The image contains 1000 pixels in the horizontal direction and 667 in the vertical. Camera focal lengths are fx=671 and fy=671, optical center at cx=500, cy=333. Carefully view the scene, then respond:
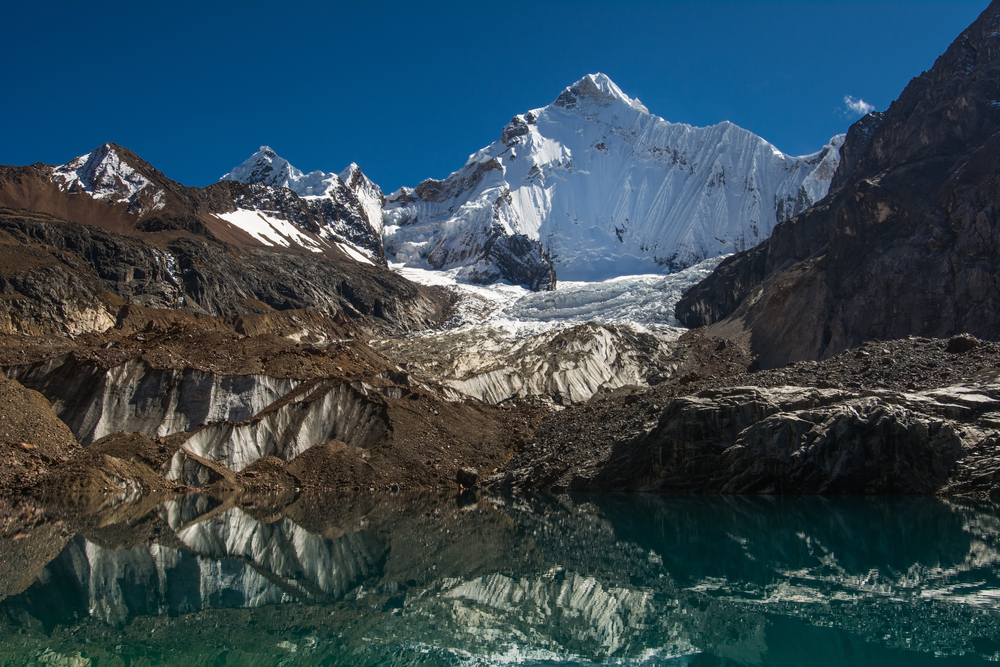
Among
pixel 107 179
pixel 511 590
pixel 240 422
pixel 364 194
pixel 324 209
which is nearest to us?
pixel 511 590

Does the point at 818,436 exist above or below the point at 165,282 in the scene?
below

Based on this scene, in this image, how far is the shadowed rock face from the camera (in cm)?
4922

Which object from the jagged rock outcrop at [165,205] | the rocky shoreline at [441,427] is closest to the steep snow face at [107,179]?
the jagged rock outcrop at [165,205]

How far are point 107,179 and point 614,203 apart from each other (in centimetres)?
11660

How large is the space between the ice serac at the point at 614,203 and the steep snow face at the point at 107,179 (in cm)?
6601

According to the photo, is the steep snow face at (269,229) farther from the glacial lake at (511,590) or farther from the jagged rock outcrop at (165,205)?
the glacial lake at (511,590)

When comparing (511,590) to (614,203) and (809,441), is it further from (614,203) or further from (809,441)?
(614,203)

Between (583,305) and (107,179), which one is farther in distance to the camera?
(583,305)

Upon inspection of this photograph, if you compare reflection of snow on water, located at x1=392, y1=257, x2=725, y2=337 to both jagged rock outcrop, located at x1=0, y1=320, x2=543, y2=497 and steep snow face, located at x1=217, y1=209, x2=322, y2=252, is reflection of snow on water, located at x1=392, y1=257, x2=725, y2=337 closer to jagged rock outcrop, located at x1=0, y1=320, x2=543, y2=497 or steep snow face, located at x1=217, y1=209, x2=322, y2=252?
steep snow face, located at x1=217, y1=209, x2=322, y2=252

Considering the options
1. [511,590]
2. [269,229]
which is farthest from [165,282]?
[511,590]

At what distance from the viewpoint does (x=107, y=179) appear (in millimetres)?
110938

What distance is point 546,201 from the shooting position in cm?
18038

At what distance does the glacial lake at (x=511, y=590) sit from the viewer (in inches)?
391

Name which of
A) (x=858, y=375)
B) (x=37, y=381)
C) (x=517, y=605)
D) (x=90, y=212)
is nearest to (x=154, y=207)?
(x=90, y=212)
